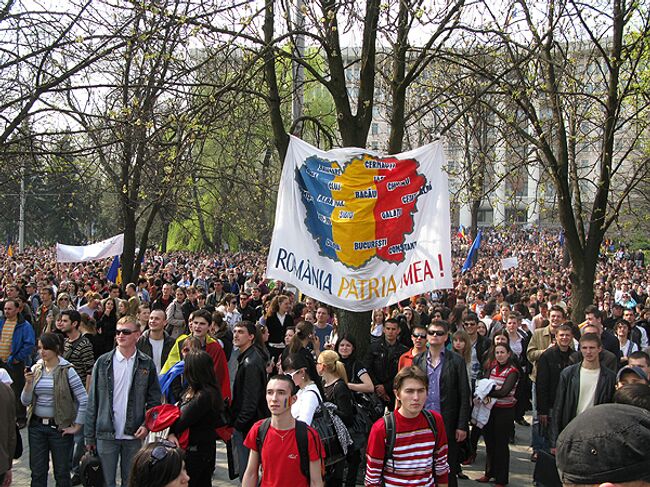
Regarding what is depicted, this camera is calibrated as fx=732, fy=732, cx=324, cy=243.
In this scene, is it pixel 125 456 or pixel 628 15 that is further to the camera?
pixel 628 15

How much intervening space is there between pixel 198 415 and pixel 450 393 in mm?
2580

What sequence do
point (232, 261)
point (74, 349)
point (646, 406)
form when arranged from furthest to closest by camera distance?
1. point (232, 261)
2. point (74, 349)
3. point (646, 406)

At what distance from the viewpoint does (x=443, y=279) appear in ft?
25.3

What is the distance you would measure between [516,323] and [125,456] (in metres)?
5.51

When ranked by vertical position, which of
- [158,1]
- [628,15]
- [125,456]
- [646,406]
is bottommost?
[125,456]

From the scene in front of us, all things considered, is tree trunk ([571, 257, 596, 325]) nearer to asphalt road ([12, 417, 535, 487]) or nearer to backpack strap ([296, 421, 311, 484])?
asphalt road ([12, 417, 535, 487])

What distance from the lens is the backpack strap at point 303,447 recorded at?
468cm

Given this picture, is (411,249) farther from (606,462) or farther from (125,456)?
(606,462)

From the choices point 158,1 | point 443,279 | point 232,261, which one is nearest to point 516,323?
point 443,279

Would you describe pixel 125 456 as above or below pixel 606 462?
A: below

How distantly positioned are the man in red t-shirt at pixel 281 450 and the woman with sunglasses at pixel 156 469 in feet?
5.03

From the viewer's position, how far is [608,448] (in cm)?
179

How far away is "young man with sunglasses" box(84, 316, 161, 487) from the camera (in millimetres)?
6109

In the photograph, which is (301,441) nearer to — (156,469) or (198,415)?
(198,415)
